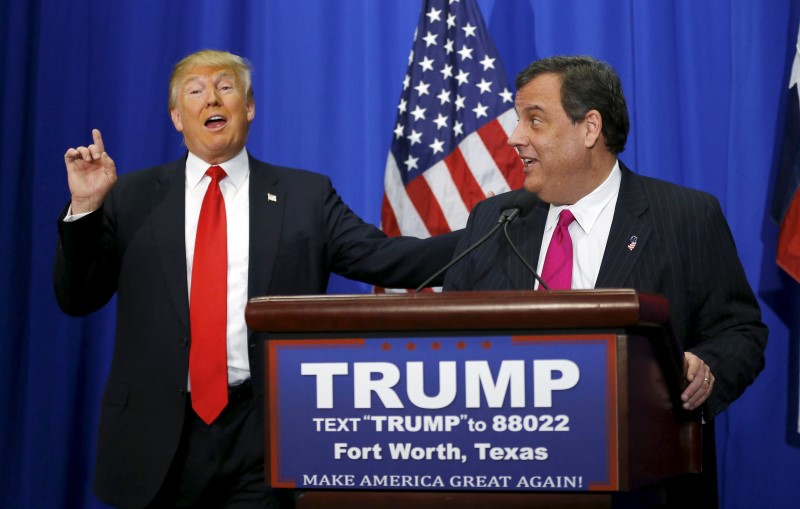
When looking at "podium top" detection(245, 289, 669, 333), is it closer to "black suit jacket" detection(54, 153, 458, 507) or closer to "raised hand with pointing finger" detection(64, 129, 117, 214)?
"black suit jacket" detection(54, 153, 458, 507)

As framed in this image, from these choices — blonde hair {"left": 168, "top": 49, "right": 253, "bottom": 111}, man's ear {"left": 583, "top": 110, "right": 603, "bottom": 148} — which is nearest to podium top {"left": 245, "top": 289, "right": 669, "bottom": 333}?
man's ear {"left": 583, "top": 110, "right": 603, "bottom": 148}

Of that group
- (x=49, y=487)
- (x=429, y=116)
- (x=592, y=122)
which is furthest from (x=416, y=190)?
(x=49, y=487)

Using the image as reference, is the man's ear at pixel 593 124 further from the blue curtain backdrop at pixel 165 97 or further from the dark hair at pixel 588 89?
the blue curtain backdrop at pixel 165 97

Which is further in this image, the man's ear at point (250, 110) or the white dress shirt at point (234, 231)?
the man's ear at point (250, 110)

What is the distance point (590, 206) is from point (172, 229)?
39.3 inches

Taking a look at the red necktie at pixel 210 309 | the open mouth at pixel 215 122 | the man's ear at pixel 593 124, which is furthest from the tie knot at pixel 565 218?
the open mouth at pixel 215 122

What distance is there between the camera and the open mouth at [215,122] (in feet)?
8.17

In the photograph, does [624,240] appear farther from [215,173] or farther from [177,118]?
[177,118]

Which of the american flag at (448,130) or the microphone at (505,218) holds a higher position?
the american flag at (448,130)

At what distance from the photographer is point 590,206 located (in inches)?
79.1

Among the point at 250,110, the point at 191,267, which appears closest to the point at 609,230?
the point at 191,267

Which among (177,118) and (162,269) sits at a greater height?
(177,118)

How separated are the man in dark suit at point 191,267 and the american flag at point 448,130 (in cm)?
59

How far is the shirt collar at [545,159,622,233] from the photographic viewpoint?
77.9 inches
